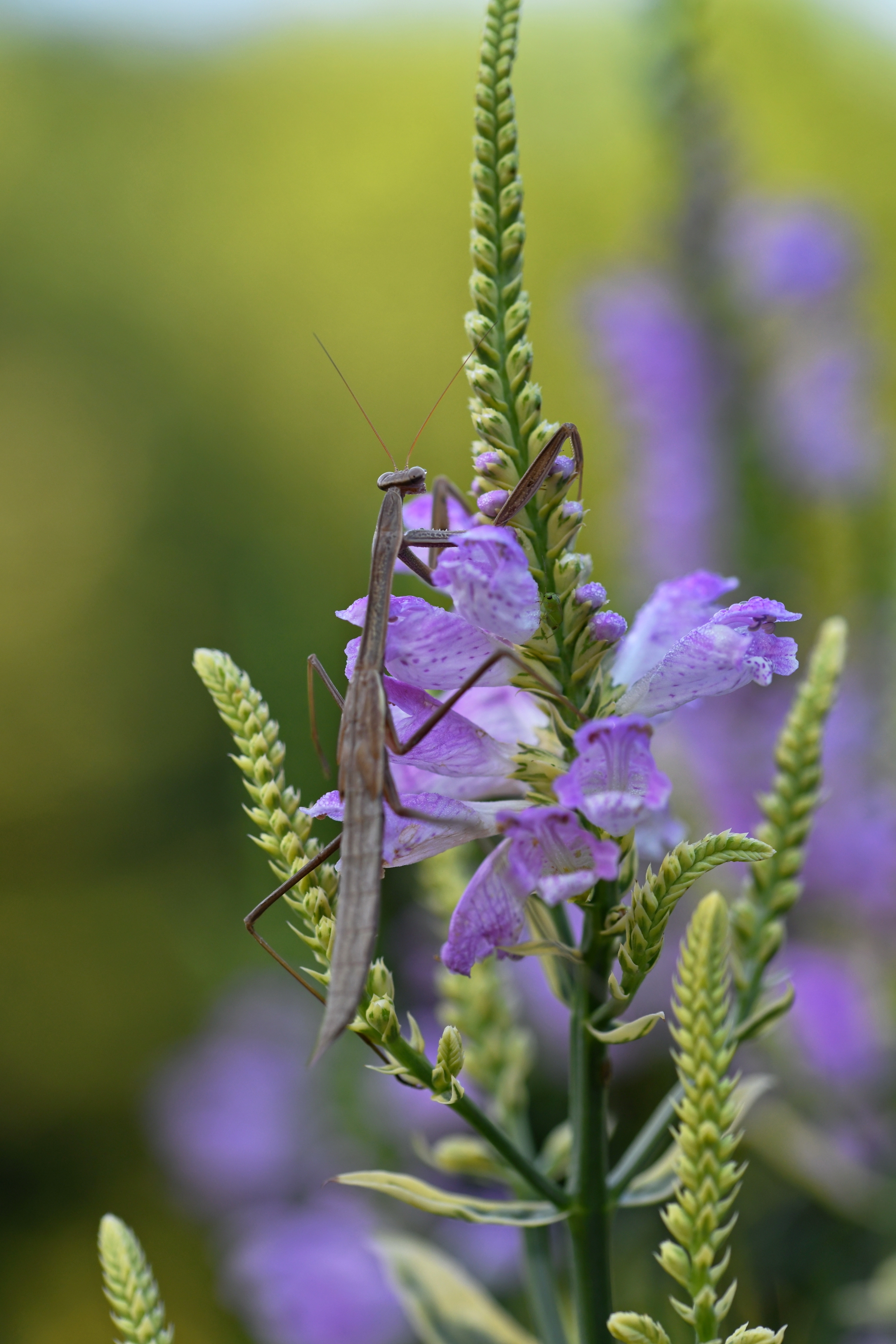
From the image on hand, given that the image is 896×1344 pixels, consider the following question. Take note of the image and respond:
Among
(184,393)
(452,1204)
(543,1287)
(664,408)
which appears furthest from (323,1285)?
(184,393)

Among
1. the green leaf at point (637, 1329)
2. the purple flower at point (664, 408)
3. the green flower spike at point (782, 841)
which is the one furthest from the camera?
the purple flower at point (664, 408)

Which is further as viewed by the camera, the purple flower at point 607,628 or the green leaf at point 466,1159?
the green leaf at point 466,1159

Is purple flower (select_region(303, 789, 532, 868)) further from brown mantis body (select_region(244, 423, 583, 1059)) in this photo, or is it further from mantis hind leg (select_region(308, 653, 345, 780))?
mantis hind leg (select_region(308, 653, 345, 780))

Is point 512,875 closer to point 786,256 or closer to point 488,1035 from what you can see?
point 488,1035

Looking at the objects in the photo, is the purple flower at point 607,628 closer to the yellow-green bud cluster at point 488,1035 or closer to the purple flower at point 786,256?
the yellow-green bud cluster at point 488,1035

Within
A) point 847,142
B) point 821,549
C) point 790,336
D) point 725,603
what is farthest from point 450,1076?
point 847,142

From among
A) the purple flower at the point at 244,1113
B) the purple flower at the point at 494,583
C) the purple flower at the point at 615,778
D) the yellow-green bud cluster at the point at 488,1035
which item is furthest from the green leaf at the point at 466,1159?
the purple flower at the point at 244,1113

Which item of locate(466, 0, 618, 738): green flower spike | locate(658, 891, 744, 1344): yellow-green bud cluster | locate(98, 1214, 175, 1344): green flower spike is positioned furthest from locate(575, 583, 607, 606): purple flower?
locate(98, 1214, 175, 1344): green flower spike
